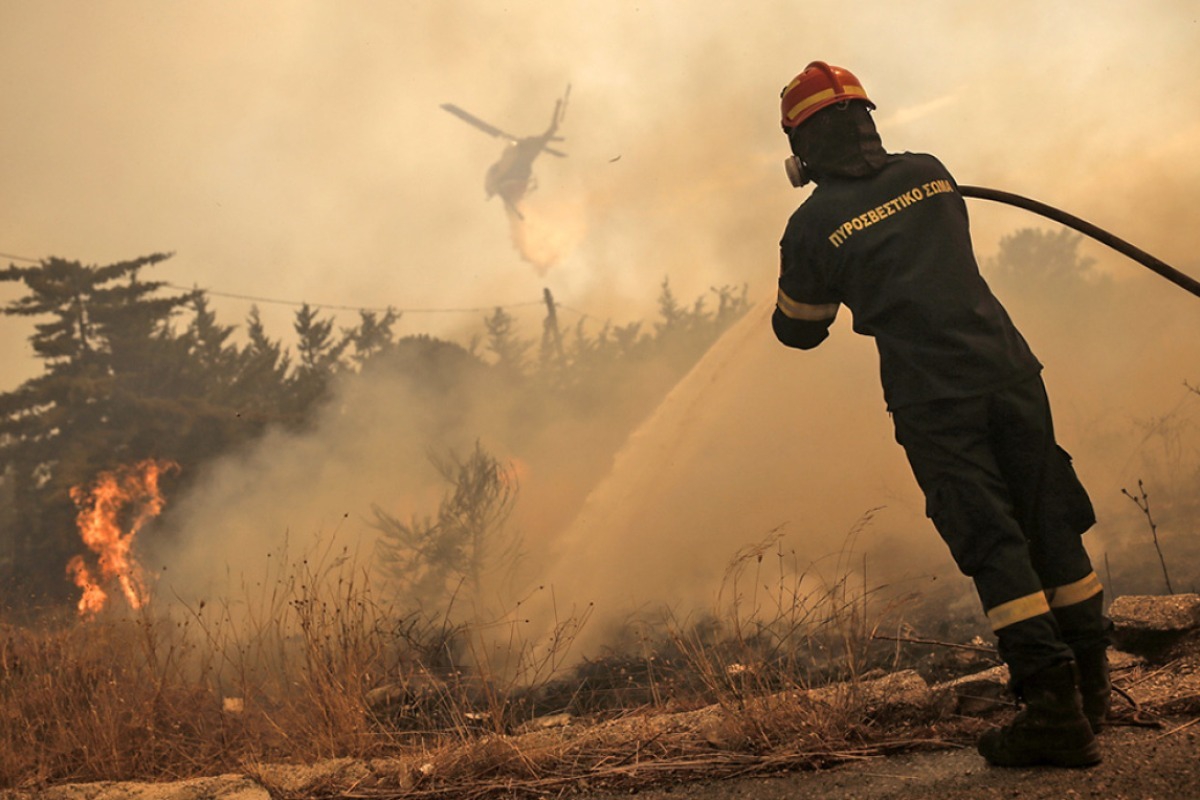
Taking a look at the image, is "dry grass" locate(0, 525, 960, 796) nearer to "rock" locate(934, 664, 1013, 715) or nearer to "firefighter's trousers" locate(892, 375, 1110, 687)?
"rock" locate(934, 664, 1013, 715)

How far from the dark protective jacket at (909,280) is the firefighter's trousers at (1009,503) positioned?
Result: 9cm

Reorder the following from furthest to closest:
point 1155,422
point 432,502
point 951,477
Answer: point 432,502
point 1155,422
point 951,477

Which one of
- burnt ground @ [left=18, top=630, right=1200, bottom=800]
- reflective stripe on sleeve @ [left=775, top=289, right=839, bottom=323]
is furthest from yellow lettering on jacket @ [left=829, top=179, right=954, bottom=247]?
burnt ground @ [left=18, top=630, right=1200, bottom=800]

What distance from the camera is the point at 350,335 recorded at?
32188 millimetres

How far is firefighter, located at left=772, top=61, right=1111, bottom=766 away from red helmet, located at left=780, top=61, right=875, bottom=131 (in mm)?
35

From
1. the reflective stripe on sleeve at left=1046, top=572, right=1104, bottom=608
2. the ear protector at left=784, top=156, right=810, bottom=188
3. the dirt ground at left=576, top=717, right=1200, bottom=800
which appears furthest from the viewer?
the ear protector at left=784, top=156, right=810, bottom=188

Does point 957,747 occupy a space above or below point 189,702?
below

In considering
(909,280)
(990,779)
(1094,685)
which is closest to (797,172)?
(909,280)

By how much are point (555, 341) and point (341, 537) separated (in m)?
11.1

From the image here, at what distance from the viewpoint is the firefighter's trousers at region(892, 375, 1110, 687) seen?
2.87 meters

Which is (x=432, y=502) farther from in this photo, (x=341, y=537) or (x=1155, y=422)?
(x=1155, y=422)

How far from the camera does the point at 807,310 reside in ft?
11.0

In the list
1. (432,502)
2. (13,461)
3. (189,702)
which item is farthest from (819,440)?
(13,461)

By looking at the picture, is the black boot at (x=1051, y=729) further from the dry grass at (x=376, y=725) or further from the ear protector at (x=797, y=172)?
the ear protector at (x=797, y=172)
